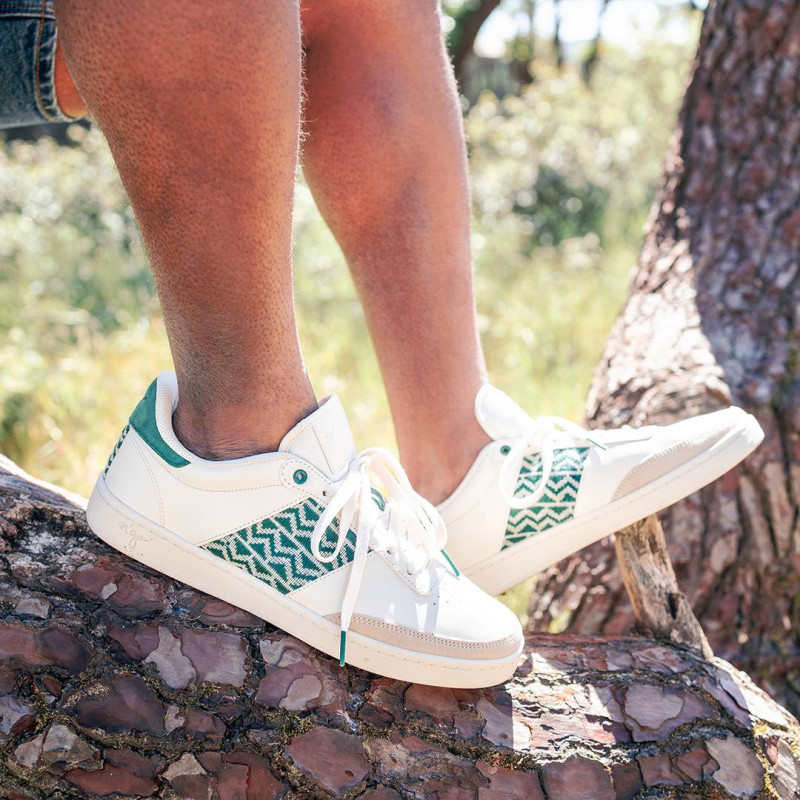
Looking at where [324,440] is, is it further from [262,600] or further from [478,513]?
[478,513]

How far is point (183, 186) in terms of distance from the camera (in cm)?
95

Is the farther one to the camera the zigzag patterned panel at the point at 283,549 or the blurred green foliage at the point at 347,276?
the blurred green foliage at the point at 347,276

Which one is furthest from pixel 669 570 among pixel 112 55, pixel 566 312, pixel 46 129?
pixel 46 129

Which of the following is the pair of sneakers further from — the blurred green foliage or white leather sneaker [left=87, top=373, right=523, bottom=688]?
the blurred green foliage

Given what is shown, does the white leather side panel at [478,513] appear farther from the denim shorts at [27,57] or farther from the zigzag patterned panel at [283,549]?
the denim shorts at [27,57]

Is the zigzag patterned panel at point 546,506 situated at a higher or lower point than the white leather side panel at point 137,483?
lower

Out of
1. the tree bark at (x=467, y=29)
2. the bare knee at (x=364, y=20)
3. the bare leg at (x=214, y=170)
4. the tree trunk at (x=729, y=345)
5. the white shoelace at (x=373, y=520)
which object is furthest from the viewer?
the tree bark at (x=467, y=29)

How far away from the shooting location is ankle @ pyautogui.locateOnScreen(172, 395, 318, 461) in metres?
1.08

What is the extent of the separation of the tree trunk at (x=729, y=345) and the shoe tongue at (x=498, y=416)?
0.42 metres

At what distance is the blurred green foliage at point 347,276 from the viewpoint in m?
2.93

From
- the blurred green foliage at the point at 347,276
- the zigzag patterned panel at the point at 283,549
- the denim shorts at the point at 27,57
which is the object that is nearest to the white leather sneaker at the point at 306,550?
the zigzag patterned panel at the point at 283,549

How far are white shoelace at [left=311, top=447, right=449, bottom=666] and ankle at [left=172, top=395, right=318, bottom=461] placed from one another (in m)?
0.10

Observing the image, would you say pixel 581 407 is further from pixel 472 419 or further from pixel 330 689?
pixel 330 689

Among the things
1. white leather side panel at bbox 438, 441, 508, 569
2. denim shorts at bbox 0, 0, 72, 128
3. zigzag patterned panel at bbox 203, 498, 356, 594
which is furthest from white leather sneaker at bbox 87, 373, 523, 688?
denim shorts at bbox 0, 0, 72, 128
